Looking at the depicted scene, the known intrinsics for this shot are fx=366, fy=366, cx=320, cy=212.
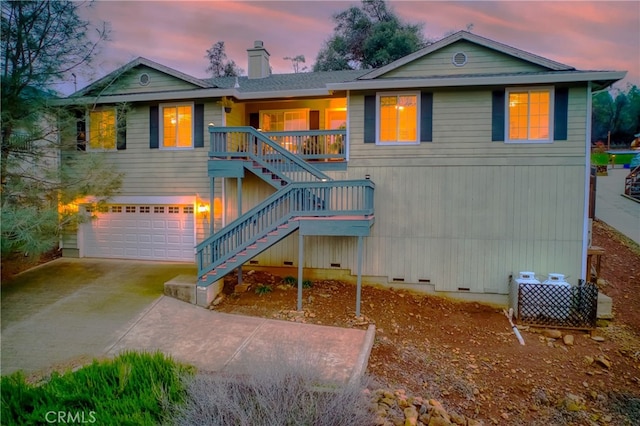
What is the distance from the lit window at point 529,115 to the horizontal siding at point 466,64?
0.61 metres

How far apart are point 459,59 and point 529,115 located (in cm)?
230

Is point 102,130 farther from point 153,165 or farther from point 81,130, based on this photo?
point 153,165

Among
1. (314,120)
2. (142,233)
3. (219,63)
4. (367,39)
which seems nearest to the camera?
(142,233)

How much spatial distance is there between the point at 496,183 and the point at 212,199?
760 centimetres

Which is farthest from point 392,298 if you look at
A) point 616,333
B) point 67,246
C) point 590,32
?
point 590,32

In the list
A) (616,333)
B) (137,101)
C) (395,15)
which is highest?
(395,15)

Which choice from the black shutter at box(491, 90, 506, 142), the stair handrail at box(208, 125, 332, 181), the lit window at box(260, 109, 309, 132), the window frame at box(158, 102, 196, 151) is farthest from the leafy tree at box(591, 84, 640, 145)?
the window frame at box(158, 102, 196, 151)

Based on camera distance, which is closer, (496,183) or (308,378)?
(308,378)

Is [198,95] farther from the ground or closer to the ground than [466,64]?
closer to the ground

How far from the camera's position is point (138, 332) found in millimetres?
7184

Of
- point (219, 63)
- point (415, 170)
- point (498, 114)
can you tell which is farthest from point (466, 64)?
point (219, 63)

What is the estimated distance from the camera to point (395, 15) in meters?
25.3

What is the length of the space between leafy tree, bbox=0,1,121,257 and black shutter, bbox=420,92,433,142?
7.90 m

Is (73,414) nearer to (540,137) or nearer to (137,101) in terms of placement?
(137,101)
